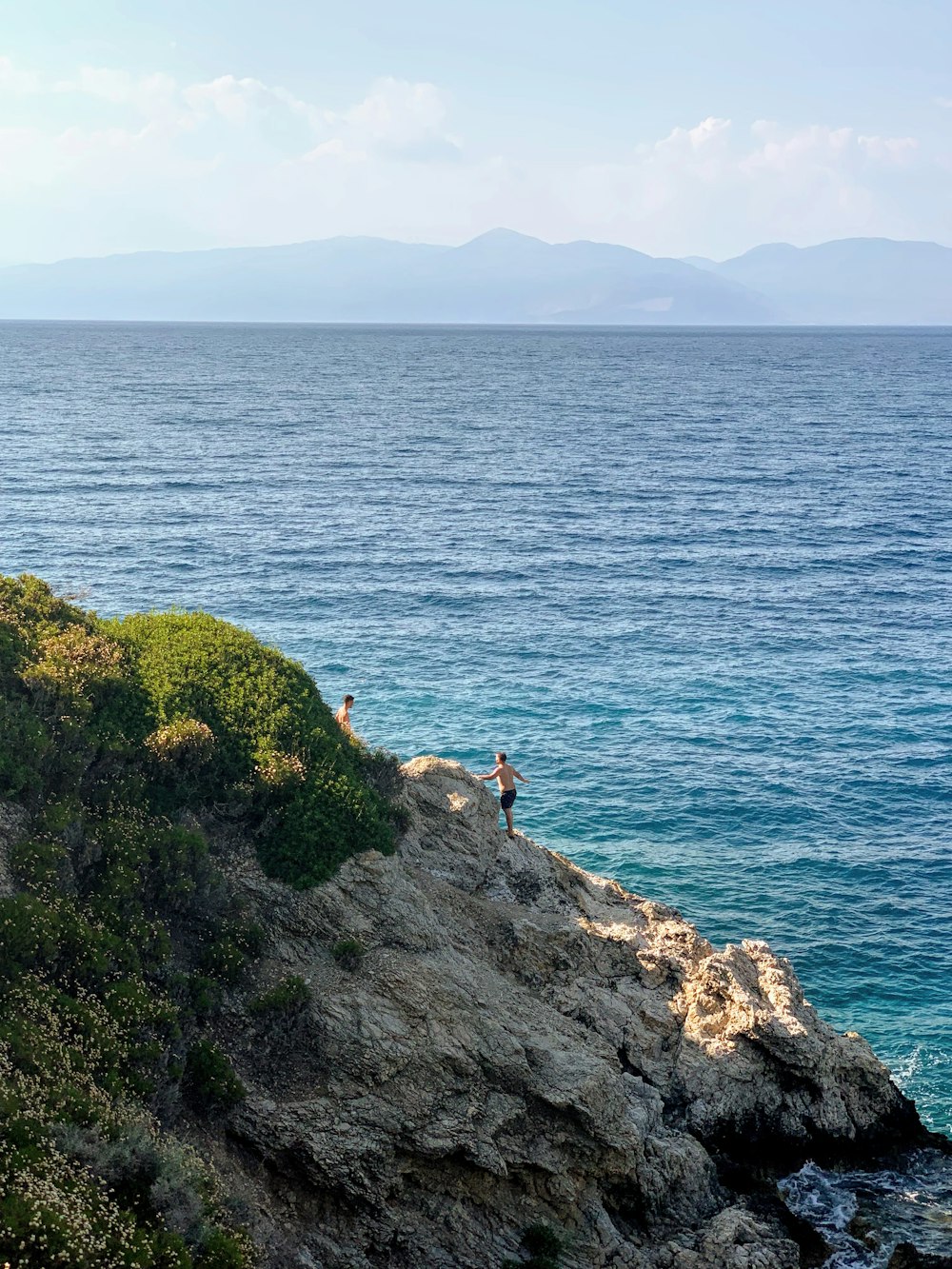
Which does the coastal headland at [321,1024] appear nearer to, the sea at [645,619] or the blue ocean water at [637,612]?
the sea at [645,619]

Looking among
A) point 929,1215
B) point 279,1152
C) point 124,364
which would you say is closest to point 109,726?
point 279,1152

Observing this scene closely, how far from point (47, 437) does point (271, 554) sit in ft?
156

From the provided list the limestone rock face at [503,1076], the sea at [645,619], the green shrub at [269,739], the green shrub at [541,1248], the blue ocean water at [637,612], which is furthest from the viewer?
the blue ocean water at [637,612]

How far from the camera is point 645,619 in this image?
52312 millimetres

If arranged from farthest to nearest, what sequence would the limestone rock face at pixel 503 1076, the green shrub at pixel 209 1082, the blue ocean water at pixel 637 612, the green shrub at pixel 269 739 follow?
the blue ocean water at pixel 637 612 → the green shrub at pixel 269 739 → the limestone rock face at pixel 503 1076 → the green shrub at pixel 209 1082

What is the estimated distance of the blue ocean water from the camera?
31328mm

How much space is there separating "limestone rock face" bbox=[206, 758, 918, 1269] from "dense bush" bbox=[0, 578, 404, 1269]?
0.80 metres

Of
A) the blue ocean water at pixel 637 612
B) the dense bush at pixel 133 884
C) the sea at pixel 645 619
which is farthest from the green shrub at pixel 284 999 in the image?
the blue ocean water at pixel 637 612

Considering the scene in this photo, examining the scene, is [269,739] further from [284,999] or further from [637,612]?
[637,612]

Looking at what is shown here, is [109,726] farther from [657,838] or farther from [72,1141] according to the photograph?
[657,838]

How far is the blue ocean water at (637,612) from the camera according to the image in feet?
103

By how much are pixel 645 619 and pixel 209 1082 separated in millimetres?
39332

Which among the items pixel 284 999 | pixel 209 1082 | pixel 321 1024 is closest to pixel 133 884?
pixel 284 999

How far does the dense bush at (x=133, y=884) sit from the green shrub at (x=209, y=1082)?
0.02m
